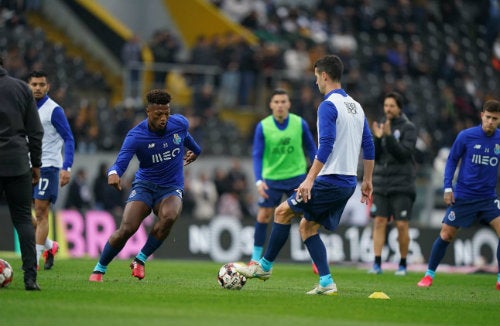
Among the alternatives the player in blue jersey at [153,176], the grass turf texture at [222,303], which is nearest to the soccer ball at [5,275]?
the grass turf texture at [222,303]

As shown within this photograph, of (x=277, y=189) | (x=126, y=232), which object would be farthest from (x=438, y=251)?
(x=126, y=232)

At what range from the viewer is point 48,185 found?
50.0ft

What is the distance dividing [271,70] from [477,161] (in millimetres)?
17429

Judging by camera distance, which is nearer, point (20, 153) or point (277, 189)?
point (20, 153)

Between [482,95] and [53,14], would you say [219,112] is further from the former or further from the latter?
[482,95]

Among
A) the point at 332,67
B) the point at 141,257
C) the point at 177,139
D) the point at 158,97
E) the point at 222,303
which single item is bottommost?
the point at 222,303

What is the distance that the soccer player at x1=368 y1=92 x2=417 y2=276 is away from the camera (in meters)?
17.4

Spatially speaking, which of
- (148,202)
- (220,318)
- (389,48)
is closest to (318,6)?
(389,48)

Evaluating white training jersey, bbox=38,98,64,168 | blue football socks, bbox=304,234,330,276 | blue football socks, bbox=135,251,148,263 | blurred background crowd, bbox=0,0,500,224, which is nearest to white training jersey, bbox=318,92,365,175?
blue football socks, bbox=304,234,330,276

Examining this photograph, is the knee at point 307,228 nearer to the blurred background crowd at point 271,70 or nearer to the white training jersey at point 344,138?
the white training jersey at point 344,138

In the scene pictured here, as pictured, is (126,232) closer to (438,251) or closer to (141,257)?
(141,257)

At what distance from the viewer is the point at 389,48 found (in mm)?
36125

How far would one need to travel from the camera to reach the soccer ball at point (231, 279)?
12.6m

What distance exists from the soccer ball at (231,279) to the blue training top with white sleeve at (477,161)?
380 centimetres
